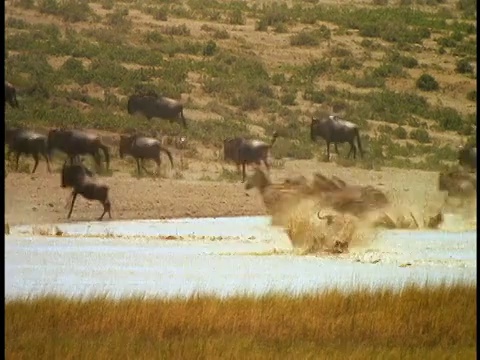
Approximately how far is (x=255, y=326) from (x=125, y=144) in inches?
65.7

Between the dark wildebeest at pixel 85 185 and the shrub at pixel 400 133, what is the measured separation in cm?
223

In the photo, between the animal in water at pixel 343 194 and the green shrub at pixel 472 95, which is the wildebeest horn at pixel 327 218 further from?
the green shrub at pixel 472 95

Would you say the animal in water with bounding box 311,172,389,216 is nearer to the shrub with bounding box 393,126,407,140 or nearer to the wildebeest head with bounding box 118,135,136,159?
the shrub with bounding box 393,126,407,140

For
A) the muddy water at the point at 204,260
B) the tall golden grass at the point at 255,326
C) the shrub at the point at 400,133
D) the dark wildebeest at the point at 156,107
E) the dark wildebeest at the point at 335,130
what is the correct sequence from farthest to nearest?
1. the shrub at the point at 400,133
2. the dark wildebeest at the point at 335,130
3. the dark wildebeest at the point at 156,107
4. the muddy water at the point at 204,260
5. the tall golden grass at the point at 255,326

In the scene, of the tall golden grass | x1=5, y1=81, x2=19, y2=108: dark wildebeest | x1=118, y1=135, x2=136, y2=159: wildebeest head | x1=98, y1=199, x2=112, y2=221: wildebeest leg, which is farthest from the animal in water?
x1=5, y1=81, x2=19, y2=108: dark wildebeest

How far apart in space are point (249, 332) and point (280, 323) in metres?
0.24

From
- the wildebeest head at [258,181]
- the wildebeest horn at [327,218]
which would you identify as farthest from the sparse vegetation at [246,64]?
the wildebeest horn at [327,218]

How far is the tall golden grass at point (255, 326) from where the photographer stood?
9.75 meters

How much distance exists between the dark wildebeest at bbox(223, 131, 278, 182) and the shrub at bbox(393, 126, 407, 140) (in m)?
0.92

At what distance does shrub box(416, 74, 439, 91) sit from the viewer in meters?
10.2

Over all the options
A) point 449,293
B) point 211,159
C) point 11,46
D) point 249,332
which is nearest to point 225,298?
point 249,332

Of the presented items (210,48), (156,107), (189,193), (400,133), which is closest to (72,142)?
(156,107)

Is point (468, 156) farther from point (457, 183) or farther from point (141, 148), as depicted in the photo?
point (141, 148)

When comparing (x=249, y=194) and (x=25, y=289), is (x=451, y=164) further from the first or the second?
(x=25, y=289)
